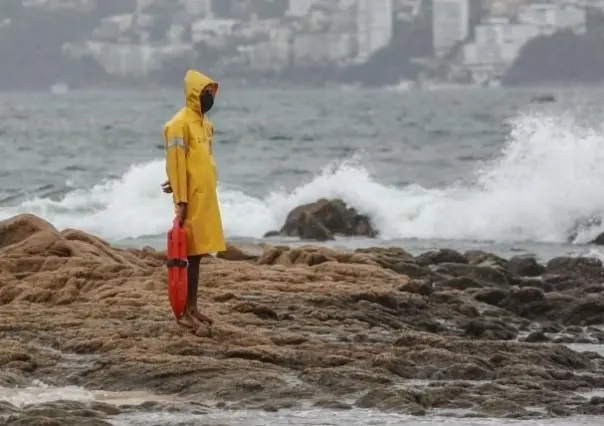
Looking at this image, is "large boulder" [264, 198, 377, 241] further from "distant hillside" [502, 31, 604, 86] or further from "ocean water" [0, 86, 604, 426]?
"distant hillside" [502, 31, 604, 86]

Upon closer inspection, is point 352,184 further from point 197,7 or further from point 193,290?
point 197,7

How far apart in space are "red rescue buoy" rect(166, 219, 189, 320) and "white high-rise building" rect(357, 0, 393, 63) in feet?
358

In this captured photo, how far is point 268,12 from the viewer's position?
134125 mm

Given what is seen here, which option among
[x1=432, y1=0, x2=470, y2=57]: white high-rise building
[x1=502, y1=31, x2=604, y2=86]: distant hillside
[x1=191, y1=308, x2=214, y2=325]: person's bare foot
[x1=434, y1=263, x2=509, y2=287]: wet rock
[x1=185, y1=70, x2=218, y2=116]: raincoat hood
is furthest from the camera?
[x1=432, y1=0, x2=470, y2=57]: white high-rise building

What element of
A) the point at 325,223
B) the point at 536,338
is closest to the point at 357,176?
the point at 325,223

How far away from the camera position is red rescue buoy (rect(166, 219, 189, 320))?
35.1 ft

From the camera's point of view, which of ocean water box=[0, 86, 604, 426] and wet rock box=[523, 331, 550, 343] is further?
ocean water box=[0, 86, 604, 426]

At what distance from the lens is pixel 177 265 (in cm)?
1073

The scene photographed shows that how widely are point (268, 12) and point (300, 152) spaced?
89746 millimetres

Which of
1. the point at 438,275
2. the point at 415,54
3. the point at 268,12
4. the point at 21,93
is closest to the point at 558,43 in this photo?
the point at 415,54

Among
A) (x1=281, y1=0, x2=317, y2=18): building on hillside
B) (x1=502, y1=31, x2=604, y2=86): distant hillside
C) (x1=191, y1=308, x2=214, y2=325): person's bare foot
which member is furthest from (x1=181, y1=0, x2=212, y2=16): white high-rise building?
(x1=191, y1=308, x2=214, y2=325): person's bare foot

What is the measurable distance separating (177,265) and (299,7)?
416ft

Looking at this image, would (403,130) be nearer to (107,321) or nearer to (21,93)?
(107,321)

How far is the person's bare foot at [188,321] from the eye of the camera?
10.9m
